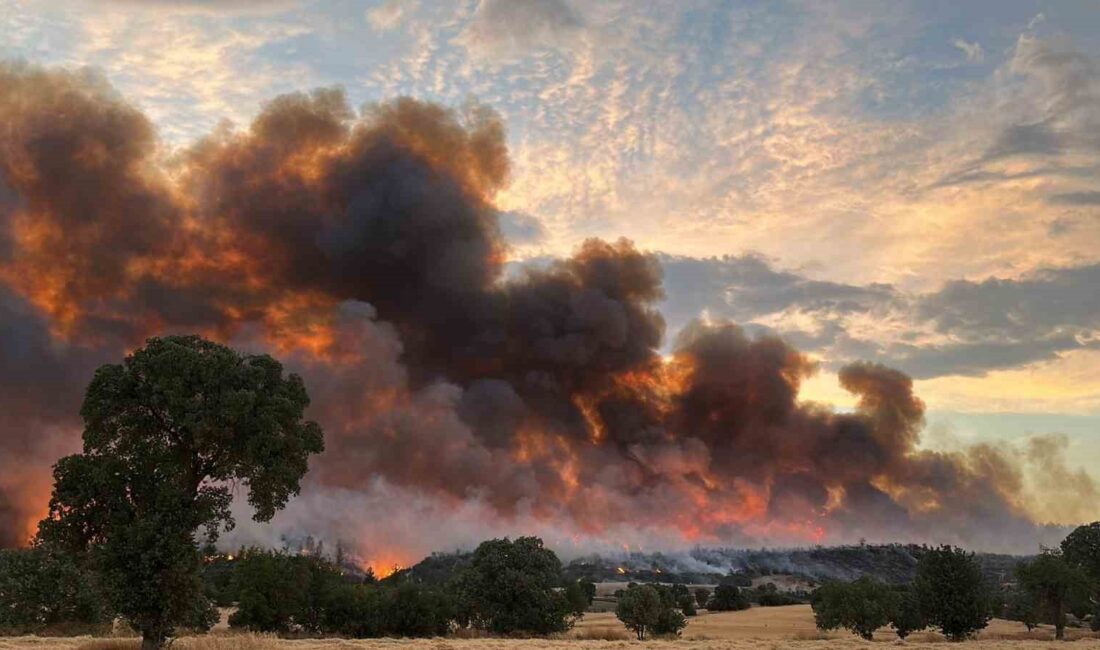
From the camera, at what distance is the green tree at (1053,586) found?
81.6 metres

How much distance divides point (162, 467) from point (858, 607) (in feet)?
237

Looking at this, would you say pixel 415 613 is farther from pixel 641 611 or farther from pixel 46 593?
pixel 46 593

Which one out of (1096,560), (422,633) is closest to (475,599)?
(422,633)

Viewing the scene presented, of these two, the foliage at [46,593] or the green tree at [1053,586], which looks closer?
the foliage at [46,593]

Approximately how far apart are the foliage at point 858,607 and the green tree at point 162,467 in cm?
6702

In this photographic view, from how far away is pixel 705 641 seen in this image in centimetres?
5553

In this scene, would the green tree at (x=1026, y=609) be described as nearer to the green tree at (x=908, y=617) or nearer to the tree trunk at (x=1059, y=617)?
the tree trunk at (x=1059, y=617)

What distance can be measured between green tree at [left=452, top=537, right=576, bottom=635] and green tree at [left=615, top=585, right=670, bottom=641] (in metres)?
8.43

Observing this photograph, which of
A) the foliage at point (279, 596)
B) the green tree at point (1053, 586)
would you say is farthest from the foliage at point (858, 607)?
the foliage at point (279, 596)

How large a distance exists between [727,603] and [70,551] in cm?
12274

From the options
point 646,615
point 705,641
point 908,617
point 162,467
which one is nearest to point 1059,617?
point 908,617

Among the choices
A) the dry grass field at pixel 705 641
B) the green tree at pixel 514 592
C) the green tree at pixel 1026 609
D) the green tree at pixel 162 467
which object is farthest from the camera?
the green tree at pixel 1026 609

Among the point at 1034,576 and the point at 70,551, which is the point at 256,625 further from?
the point at 1034,576

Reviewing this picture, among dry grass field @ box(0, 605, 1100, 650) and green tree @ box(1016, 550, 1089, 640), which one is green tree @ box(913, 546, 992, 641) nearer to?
dry grass field @ box(0, 605, 1100, 650)
